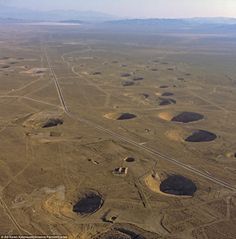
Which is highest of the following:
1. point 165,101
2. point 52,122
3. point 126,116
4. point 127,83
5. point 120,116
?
point 52,122

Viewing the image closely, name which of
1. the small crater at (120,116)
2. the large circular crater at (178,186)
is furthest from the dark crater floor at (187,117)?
the large circular crater at (178,186)

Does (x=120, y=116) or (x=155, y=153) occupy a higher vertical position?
(x=155, y=153)

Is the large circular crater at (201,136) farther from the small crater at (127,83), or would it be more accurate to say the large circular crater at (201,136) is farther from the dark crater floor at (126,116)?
the small crater at (127,83)

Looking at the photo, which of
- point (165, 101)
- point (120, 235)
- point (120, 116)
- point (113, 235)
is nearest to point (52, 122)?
point (120, 116)

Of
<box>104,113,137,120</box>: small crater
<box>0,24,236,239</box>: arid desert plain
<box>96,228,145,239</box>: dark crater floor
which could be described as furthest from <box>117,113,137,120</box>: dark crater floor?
<box>96,228,145,239</box>: dark crater floor

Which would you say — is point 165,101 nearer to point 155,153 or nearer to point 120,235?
point 155,153

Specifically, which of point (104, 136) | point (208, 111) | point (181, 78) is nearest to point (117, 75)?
point (181, 78)
